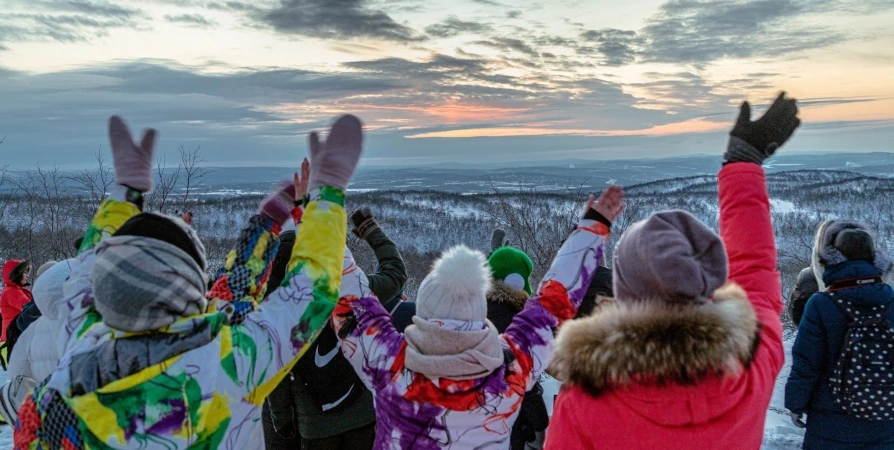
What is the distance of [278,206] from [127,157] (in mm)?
671

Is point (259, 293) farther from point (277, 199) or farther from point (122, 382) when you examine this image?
point (122, 382)

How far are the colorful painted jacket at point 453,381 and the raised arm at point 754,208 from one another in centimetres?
43

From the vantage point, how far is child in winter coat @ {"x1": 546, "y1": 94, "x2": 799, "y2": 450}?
4.31ft

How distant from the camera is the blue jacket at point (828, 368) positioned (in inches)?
111

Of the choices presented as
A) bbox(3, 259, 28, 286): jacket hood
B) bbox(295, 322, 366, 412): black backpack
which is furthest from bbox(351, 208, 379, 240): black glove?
bbox(3, 259, 28, 286): jacket hood

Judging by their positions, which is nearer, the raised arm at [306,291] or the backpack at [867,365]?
the raised arm at [306,291]

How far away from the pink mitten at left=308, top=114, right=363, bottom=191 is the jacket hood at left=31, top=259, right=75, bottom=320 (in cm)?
236

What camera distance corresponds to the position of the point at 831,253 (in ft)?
9.59

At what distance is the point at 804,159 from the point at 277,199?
194074mm

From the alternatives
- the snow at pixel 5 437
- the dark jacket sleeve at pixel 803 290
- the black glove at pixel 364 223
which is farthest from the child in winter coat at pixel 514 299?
the snow at pixel 5 437

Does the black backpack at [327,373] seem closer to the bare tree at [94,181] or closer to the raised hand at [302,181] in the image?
the raised hand at [302,181]

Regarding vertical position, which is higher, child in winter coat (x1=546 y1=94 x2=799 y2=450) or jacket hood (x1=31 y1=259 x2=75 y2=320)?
child in winter coat (x1=546 y1=94 x2=799 y2=450)

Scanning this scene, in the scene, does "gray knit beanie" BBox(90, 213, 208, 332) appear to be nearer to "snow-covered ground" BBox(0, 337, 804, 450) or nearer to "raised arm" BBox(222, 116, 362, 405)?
"raised arm" BBox(222, 116, 362, 405)

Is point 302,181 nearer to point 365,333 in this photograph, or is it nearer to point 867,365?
point 365,333
